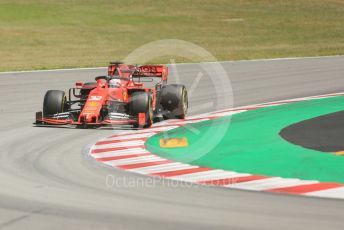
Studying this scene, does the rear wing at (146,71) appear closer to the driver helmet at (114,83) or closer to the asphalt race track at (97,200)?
the driver helmet at (114,83)

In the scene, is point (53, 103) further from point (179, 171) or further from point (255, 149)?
point (179, 171)

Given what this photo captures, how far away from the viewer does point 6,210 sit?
11.0 m

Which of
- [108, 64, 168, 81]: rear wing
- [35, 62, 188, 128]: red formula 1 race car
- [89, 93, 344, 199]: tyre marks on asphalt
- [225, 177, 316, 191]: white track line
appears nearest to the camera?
[89, 93, 344, 199]: tyre marks on asphalt

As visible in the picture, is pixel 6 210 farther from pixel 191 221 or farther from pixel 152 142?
pixel 152 142

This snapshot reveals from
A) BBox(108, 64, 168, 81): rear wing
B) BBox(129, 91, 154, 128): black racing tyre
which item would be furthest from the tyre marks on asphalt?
BBox(108, 64, 168, 81): rear wing

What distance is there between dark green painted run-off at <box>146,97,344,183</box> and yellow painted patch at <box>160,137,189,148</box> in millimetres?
131

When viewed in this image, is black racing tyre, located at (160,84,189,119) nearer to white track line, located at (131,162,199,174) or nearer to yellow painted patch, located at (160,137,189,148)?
yellow painted patch, located at (160,137,189,148)

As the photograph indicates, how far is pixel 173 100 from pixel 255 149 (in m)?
4.87

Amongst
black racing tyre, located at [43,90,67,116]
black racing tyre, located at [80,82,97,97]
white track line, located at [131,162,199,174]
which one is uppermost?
black racing tyre, located at [80,82,97,97]

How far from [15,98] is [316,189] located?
49.6 ft

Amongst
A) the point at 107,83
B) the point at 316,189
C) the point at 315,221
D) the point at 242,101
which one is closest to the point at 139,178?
the point at 316,189

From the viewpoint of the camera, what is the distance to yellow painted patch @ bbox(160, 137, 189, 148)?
16734mm

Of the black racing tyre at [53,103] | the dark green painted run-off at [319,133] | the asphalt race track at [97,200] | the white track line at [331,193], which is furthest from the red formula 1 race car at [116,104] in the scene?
the white track line at [331,193]

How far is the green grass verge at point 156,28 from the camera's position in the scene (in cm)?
4688
